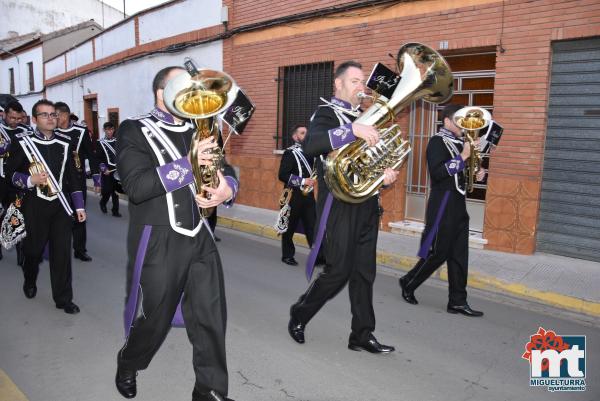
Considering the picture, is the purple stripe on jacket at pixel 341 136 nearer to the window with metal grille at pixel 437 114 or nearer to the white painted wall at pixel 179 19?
the window with metal grille at pixel 437 114

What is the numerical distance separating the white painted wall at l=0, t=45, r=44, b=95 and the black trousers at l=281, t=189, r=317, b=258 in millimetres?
25199

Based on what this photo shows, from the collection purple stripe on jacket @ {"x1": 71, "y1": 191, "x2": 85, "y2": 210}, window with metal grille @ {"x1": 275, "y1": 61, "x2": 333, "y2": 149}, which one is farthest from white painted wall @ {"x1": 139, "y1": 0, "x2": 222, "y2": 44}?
purple stripe on jacket @ {"x1": 71, "y1": 191, "x2": 85, "y2": 210}

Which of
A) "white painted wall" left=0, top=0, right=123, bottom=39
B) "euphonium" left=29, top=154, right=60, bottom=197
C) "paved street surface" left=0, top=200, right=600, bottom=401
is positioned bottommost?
"paved street surface" left=0, top=200, right=600, bottom=401

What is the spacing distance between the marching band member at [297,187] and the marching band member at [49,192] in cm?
274

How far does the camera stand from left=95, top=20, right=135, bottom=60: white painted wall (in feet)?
56.0

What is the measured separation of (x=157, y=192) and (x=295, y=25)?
8.43 meters

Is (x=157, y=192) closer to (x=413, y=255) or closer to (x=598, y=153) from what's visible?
(x=413, y=255)

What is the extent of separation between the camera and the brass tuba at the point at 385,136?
11.7 ft

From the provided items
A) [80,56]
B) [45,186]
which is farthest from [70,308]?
[80,56]

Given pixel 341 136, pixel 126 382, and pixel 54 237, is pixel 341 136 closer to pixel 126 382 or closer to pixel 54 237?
pixel 126 382

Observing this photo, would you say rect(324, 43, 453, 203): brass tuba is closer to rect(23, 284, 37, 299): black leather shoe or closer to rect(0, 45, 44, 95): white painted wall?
rect(23, 284, 37, 299): black leather shoe

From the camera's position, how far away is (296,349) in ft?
13.4

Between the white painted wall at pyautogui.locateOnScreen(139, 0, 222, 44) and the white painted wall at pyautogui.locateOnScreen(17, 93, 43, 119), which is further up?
the white painted wall at pyautogui.locateOnScreen(139, 0, 222, 44)

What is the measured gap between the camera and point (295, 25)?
10320mm
